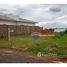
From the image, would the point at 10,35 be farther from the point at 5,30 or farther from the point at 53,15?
the point at 53,15

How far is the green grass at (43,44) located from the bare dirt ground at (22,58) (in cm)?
7

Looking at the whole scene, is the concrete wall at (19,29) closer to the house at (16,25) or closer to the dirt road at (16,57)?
the house at (16,25)

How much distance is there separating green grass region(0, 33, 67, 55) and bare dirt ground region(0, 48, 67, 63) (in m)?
0.07

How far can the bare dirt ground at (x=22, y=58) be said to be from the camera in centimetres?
776

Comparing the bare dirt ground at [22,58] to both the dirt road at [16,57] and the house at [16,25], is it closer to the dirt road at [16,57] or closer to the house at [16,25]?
the dirt road at [16,57]

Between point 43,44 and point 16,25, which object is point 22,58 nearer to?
point 43,44

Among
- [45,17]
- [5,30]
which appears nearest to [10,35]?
[5,30]

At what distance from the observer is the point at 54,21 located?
7.80 m

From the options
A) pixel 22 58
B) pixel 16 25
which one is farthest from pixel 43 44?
pixel 16 25

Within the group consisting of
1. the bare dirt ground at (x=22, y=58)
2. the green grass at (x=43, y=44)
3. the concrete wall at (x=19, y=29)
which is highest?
the concrete wall at (x=19, y=29)

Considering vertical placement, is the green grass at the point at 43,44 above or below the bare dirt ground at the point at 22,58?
above

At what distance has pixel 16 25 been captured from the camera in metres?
7.85

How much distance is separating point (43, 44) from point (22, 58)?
38 cm

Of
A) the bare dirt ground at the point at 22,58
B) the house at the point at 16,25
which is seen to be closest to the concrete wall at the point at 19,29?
the house at the point at 16,25
